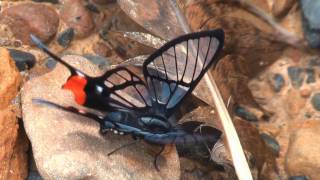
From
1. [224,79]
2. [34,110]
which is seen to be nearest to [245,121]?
[224,79]

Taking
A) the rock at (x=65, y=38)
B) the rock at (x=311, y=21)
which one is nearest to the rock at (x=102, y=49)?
the rock at (x=65, y=38)

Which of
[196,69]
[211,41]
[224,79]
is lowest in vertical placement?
[224,79]

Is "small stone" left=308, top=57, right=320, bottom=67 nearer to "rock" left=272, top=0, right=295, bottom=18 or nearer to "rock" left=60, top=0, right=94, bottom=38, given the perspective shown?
"rock" left=272, top=0, right=295, bottom=18

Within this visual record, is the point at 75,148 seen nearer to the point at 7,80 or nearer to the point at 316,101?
the point at 7,80

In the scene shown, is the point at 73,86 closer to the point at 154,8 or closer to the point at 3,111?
the point at 3,111

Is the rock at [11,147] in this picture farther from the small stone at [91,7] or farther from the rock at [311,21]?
the rock at [311,21]
